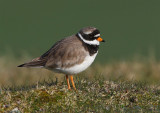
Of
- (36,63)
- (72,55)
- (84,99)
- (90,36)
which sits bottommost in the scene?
(84,99)

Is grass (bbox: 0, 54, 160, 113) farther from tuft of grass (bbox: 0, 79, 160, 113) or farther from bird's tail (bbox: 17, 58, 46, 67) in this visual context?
bird's tail (bbox: 17, 58, 46, 67)

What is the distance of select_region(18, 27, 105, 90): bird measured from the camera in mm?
9156

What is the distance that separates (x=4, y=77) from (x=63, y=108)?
7.56 meters

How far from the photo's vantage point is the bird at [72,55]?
360 inches

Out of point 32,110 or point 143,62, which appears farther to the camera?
point 143,62

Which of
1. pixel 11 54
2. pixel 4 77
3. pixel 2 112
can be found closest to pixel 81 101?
pixel 2 112

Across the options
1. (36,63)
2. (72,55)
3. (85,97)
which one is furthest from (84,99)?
(36,63)

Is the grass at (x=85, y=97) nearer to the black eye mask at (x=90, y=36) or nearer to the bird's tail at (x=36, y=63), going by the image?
the bird's tail at (x=36, y=63)

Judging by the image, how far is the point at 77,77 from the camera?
1000 cm

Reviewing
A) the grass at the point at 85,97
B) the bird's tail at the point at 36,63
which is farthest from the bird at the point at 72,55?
the grass at the point at 85,97

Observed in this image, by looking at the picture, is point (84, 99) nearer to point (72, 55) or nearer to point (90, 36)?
point (72, 55)

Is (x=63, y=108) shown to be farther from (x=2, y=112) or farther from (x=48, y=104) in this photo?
(x=2, y=112)

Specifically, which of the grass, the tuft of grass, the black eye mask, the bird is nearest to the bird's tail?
the bird

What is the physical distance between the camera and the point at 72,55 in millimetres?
9211
